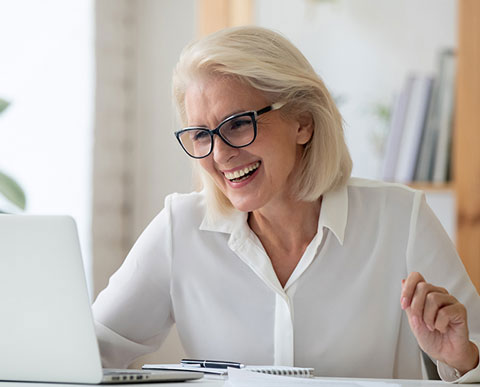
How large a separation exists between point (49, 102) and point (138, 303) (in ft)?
4.73

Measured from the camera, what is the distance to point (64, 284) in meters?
1.08

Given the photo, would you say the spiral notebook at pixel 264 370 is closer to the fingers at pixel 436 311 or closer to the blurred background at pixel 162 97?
the fingers at pixel 436 311

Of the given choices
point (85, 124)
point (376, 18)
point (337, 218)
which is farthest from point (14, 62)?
point (337, 218)

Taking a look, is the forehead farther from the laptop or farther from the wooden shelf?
the wooden shelf

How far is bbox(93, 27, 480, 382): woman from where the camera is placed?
1559 millimetres

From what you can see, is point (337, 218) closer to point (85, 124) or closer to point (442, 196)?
point (442, 196)

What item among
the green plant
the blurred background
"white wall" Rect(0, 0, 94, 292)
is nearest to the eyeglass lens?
the green plant

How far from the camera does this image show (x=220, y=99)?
5.04ft

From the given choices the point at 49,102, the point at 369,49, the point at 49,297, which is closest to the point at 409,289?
the point at 49,297

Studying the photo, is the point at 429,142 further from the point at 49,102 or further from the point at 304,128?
the point at 49,102

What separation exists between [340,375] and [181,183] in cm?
178

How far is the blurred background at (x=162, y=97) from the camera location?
2.48 m

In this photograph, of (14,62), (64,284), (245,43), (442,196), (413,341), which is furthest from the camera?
(14,62)

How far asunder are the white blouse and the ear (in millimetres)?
145
